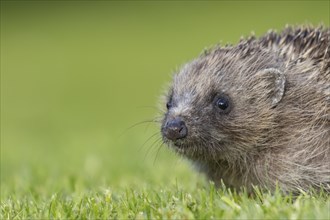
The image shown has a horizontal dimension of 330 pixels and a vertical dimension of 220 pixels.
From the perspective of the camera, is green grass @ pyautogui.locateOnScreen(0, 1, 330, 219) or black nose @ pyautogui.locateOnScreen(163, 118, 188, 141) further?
black nose @ pyautogui.locateOnScreen(163, 118, 188, 141)

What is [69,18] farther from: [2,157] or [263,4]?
[2,157]

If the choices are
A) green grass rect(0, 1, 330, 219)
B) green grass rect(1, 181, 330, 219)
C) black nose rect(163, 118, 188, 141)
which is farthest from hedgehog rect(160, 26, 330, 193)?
green grass rect(1, 181, 330, 219)

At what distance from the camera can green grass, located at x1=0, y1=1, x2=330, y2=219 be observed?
6961 mm

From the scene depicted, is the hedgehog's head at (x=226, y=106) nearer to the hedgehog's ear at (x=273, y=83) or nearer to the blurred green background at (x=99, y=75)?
the hedgehog's ear at (x=273, y=83)

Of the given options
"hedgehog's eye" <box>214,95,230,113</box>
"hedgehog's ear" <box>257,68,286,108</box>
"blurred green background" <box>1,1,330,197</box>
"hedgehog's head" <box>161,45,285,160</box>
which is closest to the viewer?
"hedgehog's head" <box>161,45,285,160</box>

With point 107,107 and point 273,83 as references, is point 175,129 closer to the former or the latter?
point 273,83

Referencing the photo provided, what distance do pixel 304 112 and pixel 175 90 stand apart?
4.73ft

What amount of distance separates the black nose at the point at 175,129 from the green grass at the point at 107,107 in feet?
1.68

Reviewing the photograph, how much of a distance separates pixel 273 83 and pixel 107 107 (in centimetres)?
1551

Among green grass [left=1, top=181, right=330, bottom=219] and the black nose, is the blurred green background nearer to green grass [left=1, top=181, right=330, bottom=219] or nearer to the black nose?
the black nose

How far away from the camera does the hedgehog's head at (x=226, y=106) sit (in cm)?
809

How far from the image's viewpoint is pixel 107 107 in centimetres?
2355

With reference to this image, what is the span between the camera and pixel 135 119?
19391 mm

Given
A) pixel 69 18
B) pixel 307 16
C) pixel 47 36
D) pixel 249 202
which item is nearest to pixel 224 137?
pixel 249 202
